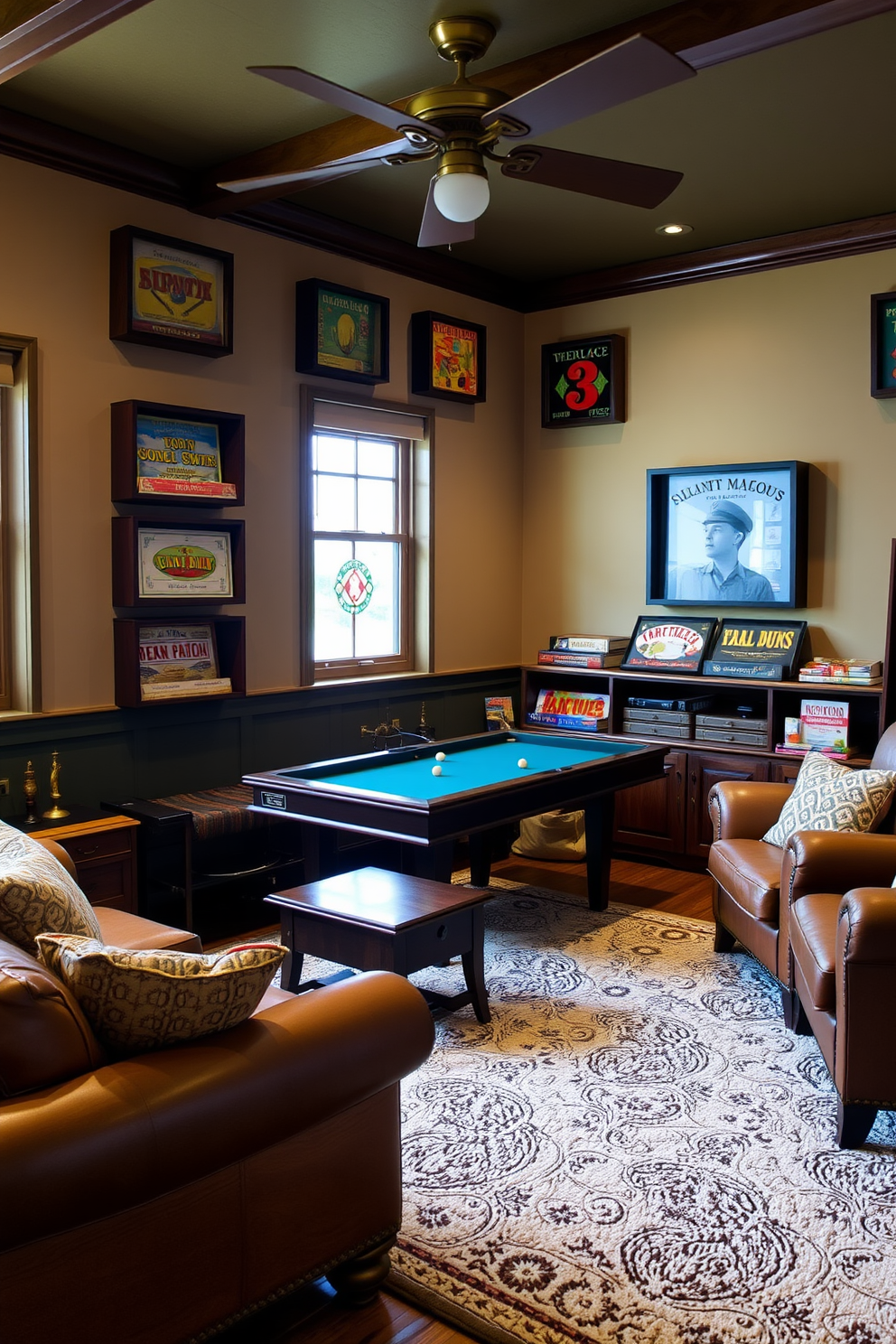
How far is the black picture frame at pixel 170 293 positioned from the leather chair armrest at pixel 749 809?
2807 millimetres

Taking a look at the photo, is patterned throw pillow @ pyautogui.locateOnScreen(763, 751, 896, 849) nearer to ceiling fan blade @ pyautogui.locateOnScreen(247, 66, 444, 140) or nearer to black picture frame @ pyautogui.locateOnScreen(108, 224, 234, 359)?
ceiling fan blade @ pyautogui.locateOnScreen(247, 66, 444, 140)

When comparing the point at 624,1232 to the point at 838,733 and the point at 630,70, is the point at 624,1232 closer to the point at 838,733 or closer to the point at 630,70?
the point at 630,70

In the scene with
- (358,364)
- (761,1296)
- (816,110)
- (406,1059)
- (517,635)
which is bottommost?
(761,1296)

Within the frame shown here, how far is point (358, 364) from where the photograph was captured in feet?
17.6

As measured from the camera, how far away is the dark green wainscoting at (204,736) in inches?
Answer: 167

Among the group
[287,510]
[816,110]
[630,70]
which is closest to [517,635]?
[287,510]

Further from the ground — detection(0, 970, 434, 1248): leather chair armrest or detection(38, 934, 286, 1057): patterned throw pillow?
detection(38, 934, 286, 1057): patterned throw pillow

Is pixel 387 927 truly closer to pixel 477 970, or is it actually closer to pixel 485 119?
pixel 477 970

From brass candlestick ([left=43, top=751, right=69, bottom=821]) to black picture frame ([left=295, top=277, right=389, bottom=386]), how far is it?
217cm

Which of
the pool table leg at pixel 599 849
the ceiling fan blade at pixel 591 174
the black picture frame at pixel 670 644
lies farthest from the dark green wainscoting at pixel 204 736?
the ceiling fan blade at pixel 591 174

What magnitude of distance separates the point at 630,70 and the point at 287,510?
118 inches

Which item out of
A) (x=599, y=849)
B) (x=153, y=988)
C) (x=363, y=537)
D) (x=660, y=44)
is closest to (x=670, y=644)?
(x=599, y=849)

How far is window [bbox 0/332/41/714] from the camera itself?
4.14 metres

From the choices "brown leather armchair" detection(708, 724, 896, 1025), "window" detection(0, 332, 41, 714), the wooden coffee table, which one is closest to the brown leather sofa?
the wooden coffee table
